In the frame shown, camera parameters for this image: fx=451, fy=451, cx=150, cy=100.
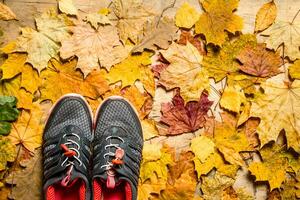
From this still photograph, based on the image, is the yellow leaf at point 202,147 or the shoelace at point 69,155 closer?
the shoelace at point 69,155

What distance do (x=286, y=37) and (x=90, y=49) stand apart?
0.75 meters

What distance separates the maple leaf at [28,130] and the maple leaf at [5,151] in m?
0.02

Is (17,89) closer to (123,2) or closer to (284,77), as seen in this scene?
(123,2)

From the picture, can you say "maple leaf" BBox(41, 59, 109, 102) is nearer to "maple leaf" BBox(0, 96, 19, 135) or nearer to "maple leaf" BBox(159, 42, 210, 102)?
"maple leaf" BBox(0, 96, 19, 135)

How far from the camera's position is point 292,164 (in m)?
1.74

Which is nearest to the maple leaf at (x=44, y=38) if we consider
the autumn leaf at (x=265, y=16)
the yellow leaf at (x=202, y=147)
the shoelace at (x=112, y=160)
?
the shoelace at (x=112, y=160)

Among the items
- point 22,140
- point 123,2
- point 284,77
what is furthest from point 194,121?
point 22,140

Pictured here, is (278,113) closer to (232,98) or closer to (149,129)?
(232,98)

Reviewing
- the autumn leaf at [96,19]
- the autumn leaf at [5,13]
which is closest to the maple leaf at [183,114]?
the autumn leaf at [96,19]

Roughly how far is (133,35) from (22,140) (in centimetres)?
57

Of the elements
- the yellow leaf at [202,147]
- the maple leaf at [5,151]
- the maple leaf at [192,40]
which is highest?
the maple leaf at [192,40]

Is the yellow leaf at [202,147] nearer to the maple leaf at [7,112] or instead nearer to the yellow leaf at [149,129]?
the yellow leaf at [149,129]

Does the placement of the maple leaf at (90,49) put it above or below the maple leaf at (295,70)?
above

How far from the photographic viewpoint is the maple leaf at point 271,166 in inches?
67.6
